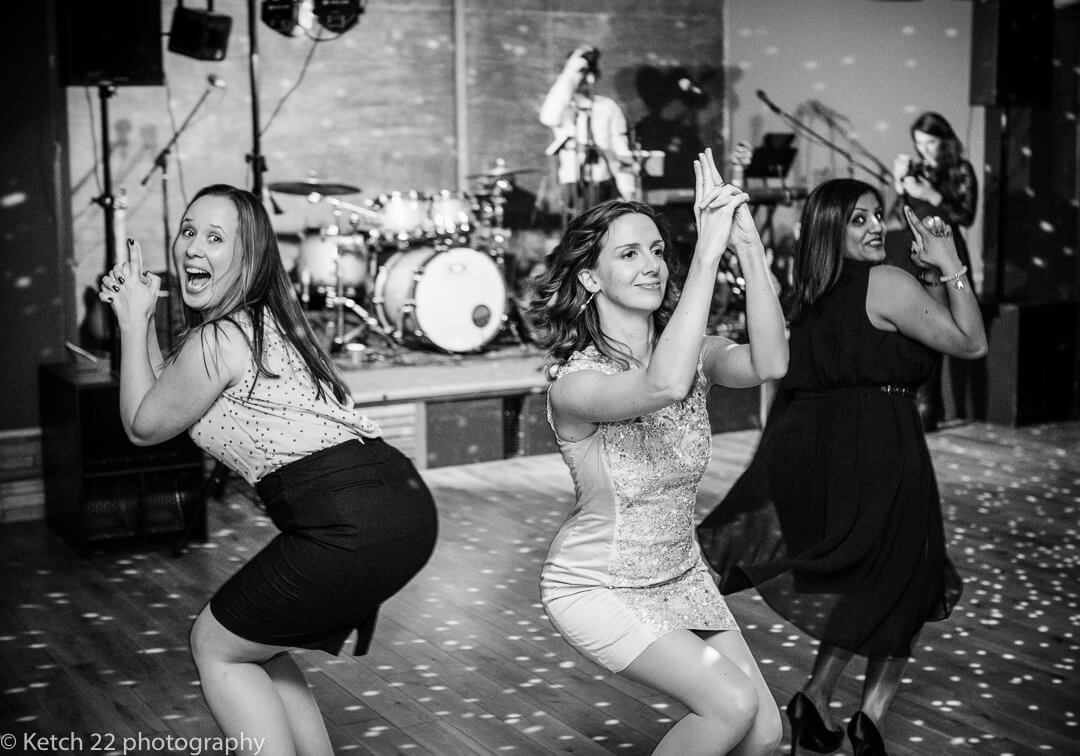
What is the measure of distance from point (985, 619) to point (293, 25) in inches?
171

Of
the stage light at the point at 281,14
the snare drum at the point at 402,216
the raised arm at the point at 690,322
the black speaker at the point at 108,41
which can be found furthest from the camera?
the snare drum at the point at 402,216

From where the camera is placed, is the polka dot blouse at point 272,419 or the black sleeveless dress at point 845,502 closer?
the polka dot blouse at point 272,419

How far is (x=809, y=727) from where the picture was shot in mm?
3264

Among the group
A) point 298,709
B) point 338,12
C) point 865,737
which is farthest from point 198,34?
point 865,737

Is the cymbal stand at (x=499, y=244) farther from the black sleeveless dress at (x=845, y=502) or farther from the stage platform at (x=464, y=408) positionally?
the black sleeveless dress at (x=845, y=502)

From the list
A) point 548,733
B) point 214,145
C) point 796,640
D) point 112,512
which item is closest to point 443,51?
point 214,145

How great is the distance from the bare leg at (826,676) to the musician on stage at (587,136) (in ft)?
18.2

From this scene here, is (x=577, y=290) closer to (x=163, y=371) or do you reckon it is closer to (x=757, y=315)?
(x=757, y=315)

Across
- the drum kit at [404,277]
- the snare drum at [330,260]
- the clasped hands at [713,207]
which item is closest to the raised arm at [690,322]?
the clasped hands at [713,207]

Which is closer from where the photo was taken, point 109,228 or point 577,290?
point 577,290

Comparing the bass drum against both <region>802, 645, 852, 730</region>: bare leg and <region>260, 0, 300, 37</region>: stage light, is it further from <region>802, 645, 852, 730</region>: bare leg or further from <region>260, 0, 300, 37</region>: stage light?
<region>802, 645, 852, 730</region>: bare leg

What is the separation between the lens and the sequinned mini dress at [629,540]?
243cm

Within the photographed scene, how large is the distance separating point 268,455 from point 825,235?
1.58m

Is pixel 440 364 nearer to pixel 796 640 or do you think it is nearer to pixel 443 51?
pixel 443 51
